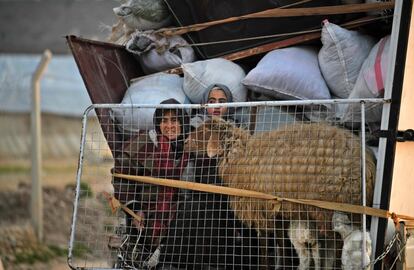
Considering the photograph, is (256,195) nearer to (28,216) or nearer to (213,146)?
(213,146)

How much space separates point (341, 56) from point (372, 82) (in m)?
0.32

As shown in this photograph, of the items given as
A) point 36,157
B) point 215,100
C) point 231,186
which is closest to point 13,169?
point 36,157

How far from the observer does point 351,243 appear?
3492 millimetres

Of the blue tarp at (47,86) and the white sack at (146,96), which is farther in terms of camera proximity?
the blue tarp at (47,86)

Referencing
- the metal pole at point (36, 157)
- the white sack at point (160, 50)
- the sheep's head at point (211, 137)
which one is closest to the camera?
the sheep's head at point (211, 137)

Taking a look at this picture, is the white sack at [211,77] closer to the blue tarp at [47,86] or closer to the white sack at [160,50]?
the white sack at [160,50]

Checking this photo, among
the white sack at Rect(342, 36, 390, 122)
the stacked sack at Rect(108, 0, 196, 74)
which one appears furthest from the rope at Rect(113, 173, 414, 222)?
the stacked sack at Rect(108, 0, 196, 74)

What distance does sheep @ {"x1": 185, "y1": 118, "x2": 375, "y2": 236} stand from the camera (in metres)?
3.58

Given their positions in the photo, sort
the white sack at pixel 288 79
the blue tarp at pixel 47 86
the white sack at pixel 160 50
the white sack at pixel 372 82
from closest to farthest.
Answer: the white sack at pixel 372 82, the white sack at pixel 288 79, the white sack at pixel 160 50, the blue tarp at pixel 47 86

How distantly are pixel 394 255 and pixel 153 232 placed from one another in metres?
1.18

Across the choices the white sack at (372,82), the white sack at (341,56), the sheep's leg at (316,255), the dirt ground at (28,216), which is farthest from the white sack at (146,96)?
the dirt ground at (28,216)

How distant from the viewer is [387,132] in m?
3.52

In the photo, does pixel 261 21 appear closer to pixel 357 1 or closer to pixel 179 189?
pixel 357 1

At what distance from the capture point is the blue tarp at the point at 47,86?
373 inches
